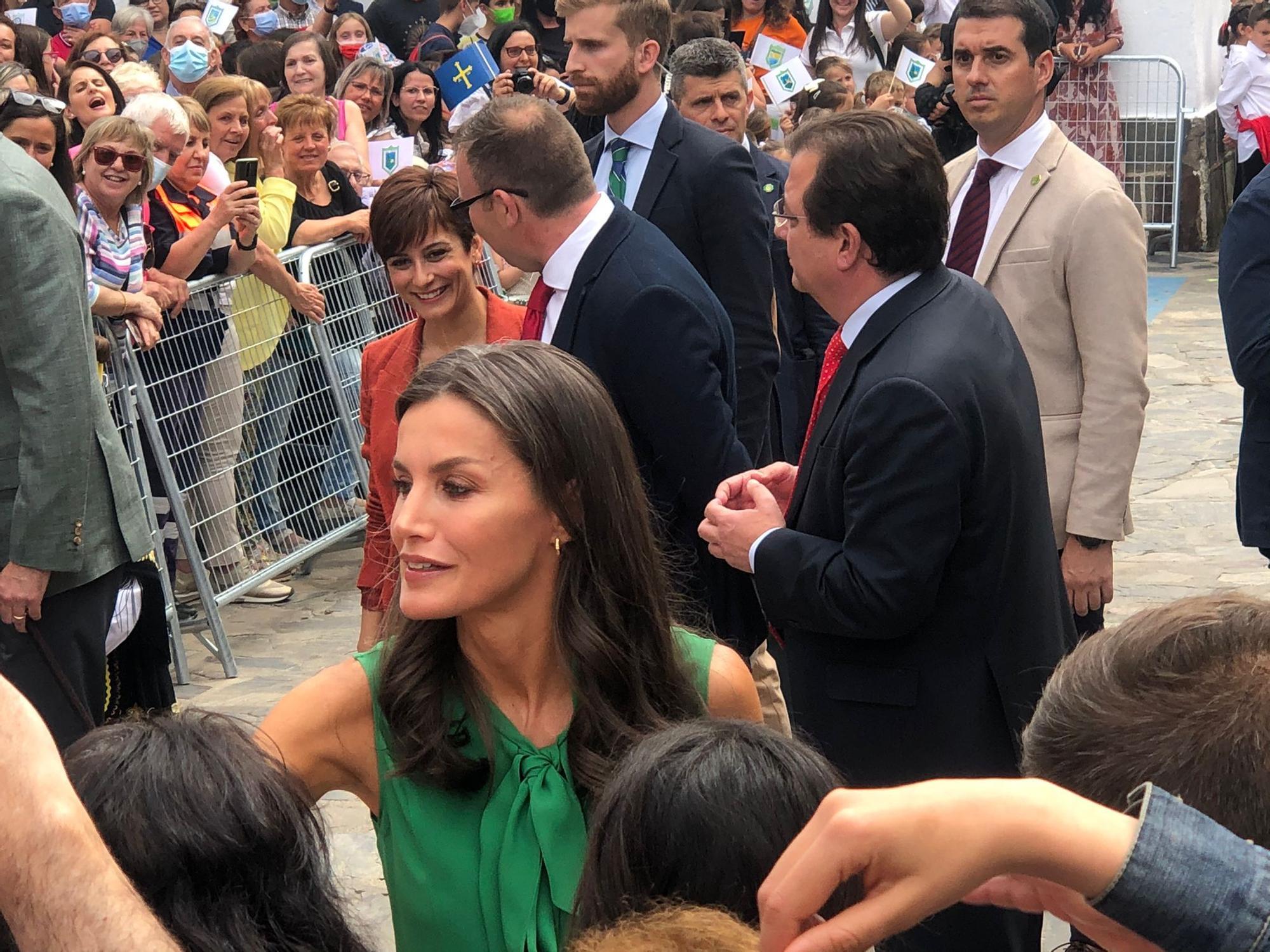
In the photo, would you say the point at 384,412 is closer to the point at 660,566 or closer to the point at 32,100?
the point at 660,566

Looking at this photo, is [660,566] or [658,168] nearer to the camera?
[660,566]

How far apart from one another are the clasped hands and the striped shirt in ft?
10.1

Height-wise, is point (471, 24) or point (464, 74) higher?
point (471, 24)

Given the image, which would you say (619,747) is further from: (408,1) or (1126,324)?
(408,1)

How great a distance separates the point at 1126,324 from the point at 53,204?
7.98 ft

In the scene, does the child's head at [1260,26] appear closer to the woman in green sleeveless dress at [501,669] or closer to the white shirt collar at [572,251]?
the white shirt collar at [572,251]

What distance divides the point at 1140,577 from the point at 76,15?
25.8 feet

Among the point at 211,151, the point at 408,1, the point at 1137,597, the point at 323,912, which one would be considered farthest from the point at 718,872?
the point at 408,1

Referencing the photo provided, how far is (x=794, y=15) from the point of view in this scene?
39.5 feet

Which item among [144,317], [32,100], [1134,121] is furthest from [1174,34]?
[32,100]

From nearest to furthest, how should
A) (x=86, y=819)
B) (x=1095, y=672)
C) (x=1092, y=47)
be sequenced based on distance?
(x=86, y=819) < (x=1095, y=672) < (x=1092, y=47)

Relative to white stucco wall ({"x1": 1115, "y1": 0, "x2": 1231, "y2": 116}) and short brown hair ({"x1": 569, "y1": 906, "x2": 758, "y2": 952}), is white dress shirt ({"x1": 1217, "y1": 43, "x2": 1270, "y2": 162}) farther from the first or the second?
short brown hair ({"x1": 569, "y1": 906, "x2": 758, "y2": 952})

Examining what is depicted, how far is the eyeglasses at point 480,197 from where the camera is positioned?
370 centimetres

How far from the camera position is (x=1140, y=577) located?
6402 millimetres
